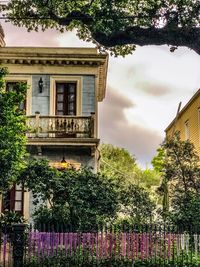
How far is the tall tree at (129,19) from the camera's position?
12.5m

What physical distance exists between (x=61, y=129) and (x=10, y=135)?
6.21 metres

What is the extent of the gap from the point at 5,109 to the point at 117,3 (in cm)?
414

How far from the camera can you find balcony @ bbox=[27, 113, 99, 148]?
62.0 ft

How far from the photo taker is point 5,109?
12.8m

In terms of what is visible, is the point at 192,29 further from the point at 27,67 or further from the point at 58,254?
the point at 27,67

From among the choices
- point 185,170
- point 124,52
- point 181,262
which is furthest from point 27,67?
point 181,262

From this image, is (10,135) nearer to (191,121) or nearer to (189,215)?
(189,215)

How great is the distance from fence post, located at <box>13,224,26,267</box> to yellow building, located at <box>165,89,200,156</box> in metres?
12.9

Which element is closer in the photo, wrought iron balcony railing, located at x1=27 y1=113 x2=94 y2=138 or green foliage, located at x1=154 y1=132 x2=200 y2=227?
green foliage, located at x1=154 y1=132 x2=200 y2=227

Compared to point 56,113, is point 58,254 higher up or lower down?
lower down

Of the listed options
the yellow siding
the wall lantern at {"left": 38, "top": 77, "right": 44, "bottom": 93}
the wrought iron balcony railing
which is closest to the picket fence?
the wrought iron balcony railing

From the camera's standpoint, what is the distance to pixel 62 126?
1911 centimetres

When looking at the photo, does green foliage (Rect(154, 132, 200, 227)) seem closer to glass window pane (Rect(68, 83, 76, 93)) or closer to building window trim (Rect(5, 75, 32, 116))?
glass window pane (Rect(68, 83, 76, 93))

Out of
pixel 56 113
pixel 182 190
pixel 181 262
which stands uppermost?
pixel 56 113
